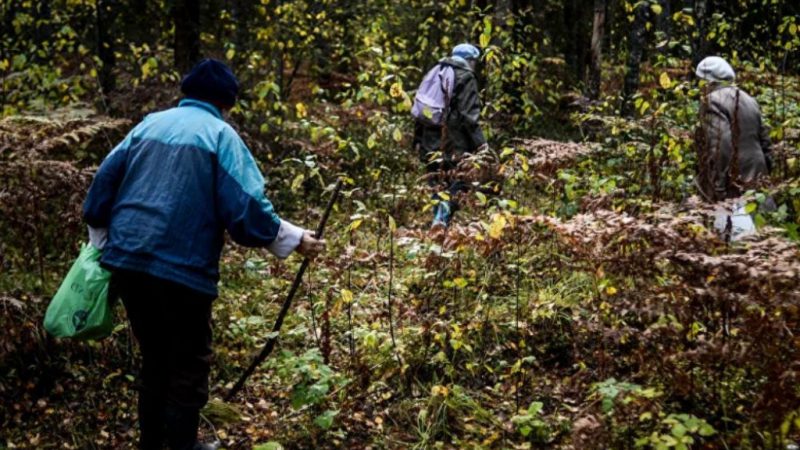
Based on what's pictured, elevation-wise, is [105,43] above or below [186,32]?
below

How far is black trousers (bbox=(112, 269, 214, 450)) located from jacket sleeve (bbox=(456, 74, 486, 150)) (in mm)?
4710

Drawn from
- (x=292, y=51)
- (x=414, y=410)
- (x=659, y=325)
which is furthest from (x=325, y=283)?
(x=292, y=51)

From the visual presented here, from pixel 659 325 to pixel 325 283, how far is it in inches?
126

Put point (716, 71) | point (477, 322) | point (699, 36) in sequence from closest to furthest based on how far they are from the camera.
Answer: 1. point (477, 322)
2. point (716, 71)
3. point (699, 36)

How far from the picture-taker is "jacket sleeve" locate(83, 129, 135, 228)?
3.73m

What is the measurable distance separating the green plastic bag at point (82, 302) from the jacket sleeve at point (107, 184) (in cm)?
25

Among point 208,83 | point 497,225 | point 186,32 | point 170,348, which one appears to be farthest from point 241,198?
point 186,32

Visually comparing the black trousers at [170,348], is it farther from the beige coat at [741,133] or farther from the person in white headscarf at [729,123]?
the person in white headscarf at [729,123]

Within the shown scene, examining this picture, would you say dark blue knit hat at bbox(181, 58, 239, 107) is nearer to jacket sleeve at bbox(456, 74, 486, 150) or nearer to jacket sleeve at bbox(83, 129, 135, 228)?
jacket sleeve at bbox(83, 129, 135, 228)

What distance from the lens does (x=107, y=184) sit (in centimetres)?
373

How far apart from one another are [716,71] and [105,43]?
8.37 meters

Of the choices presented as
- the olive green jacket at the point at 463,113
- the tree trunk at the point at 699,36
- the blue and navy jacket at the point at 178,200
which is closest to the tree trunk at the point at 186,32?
the olive green jacket at the point at 463,113

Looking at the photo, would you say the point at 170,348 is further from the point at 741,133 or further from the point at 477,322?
the point at 741,133

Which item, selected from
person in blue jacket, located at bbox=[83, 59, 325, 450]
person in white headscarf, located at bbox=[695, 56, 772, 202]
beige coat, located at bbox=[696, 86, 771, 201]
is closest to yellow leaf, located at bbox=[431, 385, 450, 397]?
person in blue jacket, located at bbox=[83, 59, 325, 450]
